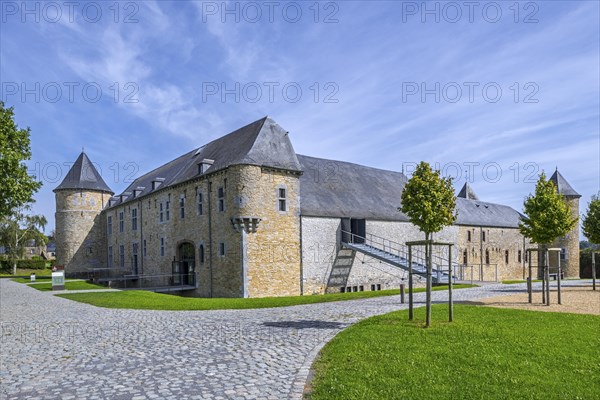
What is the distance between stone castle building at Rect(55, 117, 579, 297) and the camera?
22.8 metres

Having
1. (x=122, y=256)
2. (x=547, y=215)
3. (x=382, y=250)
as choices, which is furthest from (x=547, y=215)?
(x=122, y=256)

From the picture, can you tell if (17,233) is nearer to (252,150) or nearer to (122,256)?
(122,256)

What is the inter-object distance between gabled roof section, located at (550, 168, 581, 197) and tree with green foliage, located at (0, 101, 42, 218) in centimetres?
4643

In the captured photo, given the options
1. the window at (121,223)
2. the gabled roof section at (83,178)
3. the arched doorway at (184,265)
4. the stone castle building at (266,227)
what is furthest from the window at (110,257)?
Result: the arched doorway at (184,265)

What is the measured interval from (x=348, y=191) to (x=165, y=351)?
72.9 ft

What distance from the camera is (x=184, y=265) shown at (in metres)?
28.5

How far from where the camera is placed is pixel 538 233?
56.7 ft

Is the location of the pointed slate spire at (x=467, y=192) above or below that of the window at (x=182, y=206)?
above

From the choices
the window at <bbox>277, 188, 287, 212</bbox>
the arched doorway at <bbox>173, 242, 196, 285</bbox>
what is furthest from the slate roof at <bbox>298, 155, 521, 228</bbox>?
the arched doorway at <bbox>173, 242, 196, 285</bbox>

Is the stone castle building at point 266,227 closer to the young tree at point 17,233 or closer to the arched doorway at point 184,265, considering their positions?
the arched doorway at point 184,265

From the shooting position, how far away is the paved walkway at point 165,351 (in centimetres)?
641

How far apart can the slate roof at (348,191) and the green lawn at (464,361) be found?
14078 millimetres

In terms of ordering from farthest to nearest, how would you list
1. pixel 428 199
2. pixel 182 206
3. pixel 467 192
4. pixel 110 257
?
pixel 467 192
pixel 110 257
pixel 182 206
pixel 428 199

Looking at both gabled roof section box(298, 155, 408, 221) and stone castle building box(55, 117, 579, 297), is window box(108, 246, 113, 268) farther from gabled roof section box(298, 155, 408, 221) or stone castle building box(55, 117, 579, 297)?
gabled roof section box(298, 155, 408, 221)
